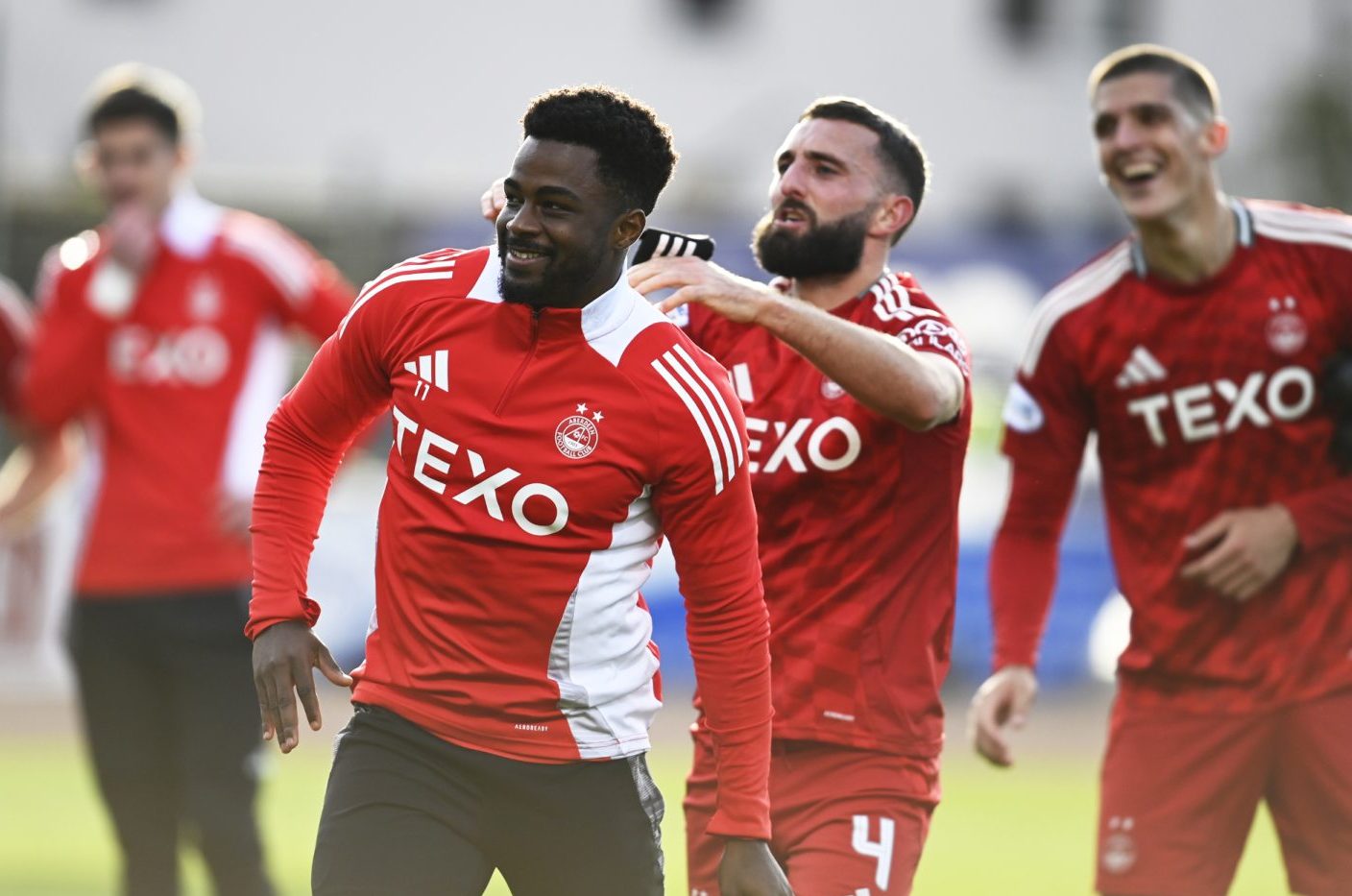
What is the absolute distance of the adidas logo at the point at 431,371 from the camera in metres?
4.34

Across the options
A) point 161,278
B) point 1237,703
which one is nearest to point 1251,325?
point 1237,703

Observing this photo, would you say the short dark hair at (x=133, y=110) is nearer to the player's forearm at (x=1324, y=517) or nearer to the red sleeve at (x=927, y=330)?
the red sleeve at (x=927, y=330)

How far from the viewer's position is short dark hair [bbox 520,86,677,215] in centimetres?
430

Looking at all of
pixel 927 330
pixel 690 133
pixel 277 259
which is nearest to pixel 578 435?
pixel 927 330

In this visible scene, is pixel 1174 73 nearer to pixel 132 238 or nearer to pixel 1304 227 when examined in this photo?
pixel 1304 227

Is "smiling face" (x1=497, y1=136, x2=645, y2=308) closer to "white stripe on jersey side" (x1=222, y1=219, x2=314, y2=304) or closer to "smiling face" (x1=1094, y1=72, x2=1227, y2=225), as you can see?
"smiling face" (x1=1094, y1=72, x2=1227, y2=225)

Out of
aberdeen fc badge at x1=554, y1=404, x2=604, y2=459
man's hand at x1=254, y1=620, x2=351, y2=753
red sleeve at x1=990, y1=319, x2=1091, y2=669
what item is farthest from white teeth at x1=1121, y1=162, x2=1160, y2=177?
man's hand at x1=254, y1=620, x2=351, y2=753

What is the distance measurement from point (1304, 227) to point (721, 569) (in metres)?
2.54

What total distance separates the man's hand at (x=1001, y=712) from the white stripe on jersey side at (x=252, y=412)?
2852 millimetres

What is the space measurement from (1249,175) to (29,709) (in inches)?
730

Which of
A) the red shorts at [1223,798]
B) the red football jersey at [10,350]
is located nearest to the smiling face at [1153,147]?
the red shorts at [1223,798]

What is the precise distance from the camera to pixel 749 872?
437 centimetres

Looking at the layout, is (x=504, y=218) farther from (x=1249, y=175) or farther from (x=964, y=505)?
(x=1249, y=175)

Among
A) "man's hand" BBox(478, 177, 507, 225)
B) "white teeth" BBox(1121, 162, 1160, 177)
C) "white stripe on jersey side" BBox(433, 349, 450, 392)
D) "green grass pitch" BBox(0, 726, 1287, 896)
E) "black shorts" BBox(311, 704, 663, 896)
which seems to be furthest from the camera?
"green grass pitch" BBox(0, 726, 1287, 896)
